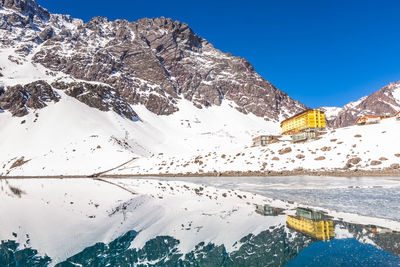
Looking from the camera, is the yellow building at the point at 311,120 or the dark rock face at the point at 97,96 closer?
the yellow building at the point at 311,120

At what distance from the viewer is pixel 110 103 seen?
146m

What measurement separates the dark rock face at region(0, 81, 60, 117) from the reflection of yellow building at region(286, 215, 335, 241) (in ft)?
462

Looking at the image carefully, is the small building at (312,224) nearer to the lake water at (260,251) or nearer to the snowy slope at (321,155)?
the lake water at (260,251)

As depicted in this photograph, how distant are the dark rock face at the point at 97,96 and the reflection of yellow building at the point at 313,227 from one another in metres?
140

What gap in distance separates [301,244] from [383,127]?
4673cm

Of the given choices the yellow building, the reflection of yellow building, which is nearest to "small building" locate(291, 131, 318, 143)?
the yellow building

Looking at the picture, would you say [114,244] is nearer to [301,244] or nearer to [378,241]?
[301,244]

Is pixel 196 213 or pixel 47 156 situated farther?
pixel 47 156

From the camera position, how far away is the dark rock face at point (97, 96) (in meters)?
139

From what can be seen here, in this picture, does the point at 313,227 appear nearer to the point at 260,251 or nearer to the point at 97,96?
the point at 260,251

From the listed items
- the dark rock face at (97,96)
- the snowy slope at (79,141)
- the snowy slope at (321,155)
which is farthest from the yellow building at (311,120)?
the dark rock face at (97,96)

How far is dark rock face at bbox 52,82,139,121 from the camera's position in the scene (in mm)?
138625

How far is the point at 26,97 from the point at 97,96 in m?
33.6

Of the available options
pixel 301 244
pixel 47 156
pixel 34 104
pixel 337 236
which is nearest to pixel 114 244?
pixel 301 244
